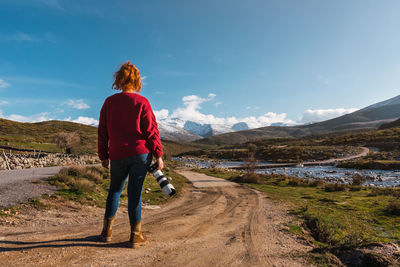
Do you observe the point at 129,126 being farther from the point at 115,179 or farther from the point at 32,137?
→ the point at 32,137

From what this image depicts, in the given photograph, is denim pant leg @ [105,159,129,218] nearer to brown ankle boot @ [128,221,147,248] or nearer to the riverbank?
brown ankle boot @ [128,221,147,248]

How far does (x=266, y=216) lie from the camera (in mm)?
6887

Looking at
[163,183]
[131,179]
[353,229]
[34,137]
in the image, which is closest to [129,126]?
[131,179]

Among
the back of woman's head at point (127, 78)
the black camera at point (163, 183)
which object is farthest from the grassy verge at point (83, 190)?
the back of woman's head at point (127, 78)

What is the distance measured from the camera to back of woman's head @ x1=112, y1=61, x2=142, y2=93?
3.91 m

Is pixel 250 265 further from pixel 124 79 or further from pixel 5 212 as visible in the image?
pixel 5 212

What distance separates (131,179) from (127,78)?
1834mm

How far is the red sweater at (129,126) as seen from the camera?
11.6 ft

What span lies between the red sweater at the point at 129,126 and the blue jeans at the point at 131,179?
107mm

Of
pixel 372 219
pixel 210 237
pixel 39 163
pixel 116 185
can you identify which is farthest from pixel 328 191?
pixel 39 163

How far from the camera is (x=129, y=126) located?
141 inches

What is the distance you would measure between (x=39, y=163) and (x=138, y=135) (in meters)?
21.1

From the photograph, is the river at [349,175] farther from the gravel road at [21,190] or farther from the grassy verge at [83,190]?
the gravel road at [21,190]

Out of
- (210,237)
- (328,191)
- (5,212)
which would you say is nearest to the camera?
(210,237)
